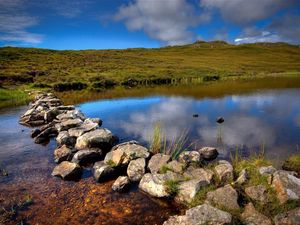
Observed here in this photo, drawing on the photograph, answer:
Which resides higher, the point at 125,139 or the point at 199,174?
the point at 199,174

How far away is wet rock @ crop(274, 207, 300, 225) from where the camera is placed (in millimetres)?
6685

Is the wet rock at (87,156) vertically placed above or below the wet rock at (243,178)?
below

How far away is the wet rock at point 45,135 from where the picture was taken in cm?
1628

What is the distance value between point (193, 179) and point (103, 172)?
12.4 ft

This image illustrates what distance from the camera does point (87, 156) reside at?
12656 mm

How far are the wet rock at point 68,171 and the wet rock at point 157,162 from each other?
3127mm

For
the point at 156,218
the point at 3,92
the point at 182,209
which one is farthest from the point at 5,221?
the point at 3,92

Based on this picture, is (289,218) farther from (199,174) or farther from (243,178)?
(199,174)

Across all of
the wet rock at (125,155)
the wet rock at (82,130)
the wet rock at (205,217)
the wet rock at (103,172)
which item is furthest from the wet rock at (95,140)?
the wet rock at (205,217)

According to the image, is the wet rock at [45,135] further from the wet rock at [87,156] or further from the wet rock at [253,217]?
the wet rock at [253,217]

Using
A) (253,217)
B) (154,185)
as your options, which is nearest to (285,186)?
(253,217)

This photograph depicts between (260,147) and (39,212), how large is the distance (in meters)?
11.1

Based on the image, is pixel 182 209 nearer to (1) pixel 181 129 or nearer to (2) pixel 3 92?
(1) pixel 181 129

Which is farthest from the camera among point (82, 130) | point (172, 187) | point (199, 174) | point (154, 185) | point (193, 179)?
point (82, 130)
